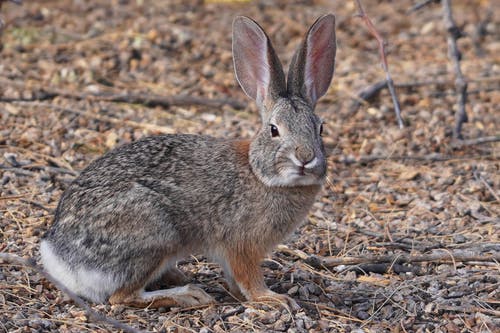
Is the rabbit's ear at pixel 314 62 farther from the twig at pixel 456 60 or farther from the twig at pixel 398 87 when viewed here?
the twig at pixel 398 87

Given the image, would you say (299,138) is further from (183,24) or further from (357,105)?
(183,24)

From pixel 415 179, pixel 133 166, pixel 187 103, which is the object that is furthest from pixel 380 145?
pixel 133 166

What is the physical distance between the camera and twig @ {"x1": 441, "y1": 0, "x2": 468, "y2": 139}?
796 centimetres

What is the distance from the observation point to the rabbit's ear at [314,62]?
575cm

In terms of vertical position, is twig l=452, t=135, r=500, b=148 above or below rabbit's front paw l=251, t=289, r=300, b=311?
below

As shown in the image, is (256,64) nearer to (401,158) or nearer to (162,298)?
(162,298)

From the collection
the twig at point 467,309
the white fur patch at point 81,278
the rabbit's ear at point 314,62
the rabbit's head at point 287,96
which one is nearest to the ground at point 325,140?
the twig at point 467,309

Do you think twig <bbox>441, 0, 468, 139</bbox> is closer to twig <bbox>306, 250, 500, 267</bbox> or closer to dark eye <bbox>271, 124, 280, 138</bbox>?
twig <bbox>306, 250, 500, 267</bbox>

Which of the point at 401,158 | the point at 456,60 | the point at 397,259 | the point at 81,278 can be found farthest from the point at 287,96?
the point at 456,60

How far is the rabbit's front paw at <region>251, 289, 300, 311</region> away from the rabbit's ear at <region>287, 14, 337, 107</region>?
130 centimetres

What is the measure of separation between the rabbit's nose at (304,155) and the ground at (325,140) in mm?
948

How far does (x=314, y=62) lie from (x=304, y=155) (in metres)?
0.97

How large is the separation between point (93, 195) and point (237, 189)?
90cm

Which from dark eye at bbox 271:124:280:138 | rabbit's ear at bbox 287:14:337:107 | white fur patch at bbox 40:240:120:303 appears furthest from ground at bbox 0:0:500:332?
rabbit's ear at bbox 287:14:337:107
